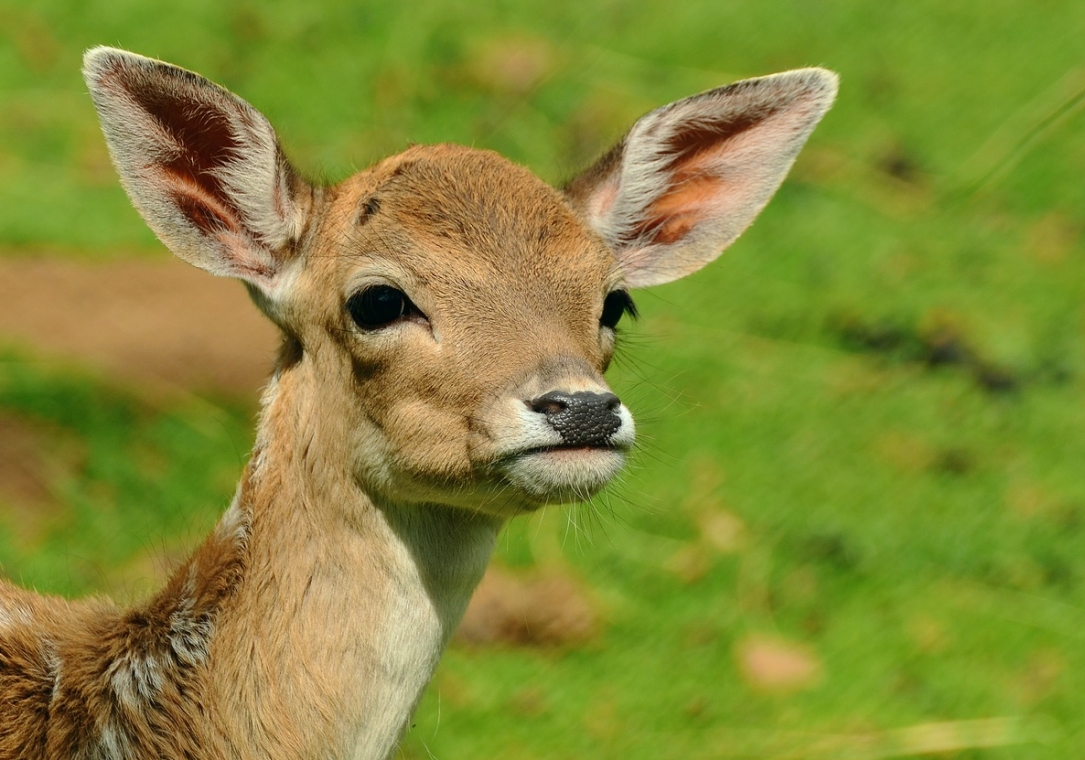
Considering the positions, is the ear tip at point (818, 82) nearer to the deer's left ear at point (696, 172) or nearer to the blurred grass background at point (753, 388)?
the deer's left ear at point (696, 172)

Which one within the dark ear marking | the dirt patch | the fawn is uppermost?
the dark ear marking

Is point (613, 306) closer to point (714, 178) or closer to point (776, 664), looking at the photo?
point (714, 178)

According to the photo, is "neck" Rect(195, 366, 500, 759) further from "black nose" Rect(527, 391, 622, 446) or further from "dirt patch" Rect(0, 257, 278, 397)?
"dirt patch" Rect(0, 257, 278, 397)

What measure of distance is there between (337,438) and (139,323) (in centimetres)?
326

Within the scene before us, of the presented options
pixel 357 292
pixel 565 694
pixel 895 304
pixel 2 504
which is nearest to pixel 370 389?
pixel 357 292

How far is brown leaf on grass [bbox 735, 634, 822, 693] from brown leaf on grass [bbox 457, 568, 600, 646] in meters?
0.66

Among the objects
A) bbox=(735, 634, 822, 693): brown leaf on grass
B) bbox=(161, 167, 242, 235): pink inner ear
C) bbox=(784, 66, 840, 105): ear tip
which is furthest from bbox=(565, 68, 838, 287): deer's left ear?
bbox=(735, 634, 822, 693): brown leaf on grass

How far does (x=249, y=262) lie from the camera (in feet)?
14.8

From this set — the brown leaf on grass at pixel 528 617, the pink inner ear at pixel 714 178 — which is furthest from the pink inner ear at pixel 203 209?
the brown leaf on grass at pixel 528 617

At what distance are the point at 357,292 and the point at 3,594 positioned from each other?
136 cm

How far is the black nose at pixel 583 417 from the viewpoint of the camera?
374 cm

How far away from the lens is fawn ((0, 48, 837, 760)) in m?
3.95

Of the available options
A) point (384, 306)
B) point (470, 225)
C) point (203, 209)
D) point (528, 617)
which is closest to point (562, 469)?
point (384, 306)

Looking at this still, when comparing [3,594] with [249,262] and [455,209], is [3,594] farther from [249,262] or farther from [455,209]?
[455,209]
